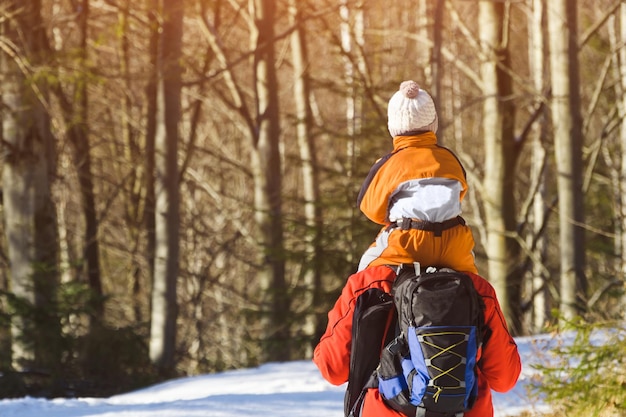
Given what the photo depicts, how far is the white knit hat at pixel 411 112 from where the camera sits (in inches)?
131

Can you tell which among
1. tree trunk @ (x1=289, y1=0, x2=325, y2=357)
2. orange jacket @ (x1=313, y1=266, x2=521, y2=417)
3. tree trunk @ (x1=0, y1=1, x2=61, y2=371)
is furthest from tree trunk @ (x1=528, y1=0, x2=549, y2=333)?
orange jacket @ (x1=313, y1=266, x2=521, y2=417)

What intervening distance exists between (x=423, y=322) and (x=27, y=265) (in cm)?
832

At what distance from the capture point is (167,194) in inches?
472

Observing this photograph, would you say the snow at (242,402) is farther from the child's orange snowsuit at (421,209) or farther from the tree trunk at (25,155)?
the tree trunk at (25,155)

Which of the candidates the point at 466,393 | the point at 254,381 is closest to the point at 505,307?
the point at 254,381

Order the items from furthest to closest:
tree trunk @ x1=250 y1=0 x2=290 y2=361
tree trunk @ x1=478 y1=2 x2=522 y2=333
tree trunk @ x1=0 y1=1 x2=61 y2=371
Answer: tree trunk @ x1=250 y1=0 x2=290 y2=361, tree trunk @ x1=478 y1=2 x2=522 y2=333, tree trunk @ x1=0 y1=1 x2=61 y2=371

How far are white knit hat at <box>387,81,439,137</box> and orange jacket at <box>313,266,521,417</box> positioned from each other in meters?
0.54

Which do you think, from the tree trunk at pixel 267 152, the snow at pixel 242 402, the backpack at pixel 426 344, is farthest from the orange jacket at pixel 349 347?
the tree trunk at pixel 267 152

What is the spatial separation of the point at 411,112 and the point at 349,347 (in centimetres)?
89

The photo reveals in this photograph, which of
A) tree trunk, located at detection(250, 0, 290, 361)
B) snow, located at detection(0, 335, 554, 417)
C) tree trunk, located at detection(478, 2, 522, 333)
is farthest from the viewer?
tree trunk, located at detection(250, 0, 290, 361)

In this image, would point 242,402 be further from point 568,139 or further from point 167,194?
point 568,139

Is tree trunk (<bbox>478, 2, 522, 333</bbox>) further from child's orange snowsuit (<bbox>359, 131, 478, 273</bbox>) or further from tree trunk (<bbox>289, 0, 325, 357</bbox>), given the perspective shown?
child's orange snowsuit (<bbox>359, 131, 478, 273</bbox>)

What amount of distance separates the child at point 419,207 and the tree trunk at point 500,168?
1029 cm

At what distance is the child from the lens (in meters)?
3.15
